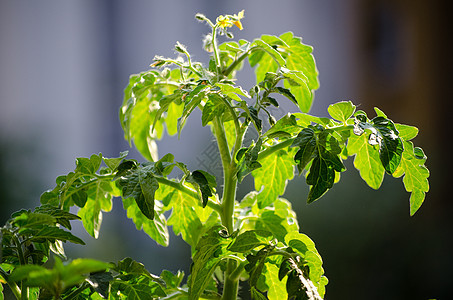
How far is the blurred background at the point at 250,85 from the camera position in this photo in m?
1.92

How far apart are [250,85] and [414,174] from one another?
1306 mm

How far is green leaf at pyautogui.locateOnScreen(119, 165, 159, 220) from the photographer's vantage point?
1.65 ft

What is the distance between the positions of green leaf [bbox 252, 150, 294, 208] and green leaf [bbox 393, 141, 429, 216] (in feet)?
0.50

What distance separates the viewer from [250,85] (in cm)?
184

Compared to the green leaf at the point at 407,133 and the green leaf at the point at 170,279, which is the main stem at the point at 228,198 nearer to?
the green leaf at the point at 170,279

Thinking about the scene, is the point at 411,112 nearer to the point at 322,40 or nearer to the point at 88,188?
the point at 322,40

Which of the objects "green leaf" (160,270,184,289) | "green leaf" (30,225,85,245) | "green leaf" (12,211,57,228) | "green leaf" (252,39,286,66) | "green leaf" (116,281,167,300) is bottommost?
"green leaf" (160,270,184,289)

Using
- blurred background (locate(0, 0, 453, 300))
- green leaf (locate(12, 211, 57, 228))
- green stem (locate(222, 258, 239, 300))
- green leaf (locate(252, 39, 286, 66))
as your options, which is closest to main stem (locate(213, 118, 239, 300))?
green stem (locate(222, 258, 239, 300))

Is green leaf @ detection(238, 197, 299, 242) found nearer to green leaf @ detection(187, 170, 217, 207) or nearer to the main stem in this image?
the main stem

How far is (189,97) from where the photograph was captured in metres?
0.53

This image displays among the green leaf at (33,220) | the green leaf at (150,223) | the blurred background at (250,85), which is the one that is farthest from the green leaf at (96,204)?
the blurred background at (250,85)

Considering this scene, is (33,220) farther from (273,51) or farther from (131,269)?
(273,51)

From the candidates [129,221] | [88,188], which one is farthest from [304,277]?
[129,221]

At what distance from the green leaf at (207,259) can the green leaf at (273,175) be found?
0.13 m
